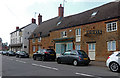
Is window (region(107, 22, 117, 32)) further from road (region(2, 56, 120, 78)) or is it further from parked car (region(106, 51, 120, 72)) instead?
parked car (region(106, 51, 120, 72))

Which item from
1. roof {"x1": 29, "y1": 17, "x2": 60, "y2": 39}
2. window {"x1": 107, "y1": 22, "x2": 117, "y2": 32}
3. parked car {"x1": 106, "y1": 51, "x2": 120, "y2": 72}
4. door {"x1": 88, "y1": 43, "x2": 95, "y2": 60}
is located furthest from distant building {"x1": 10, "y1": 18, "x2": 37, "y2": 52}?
parked car {"x1": 106, "y1": 51, "x2": 120, "y2": 72}

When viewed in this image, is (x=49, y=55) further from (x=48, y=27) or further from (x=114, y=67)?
(x=48, y=27)

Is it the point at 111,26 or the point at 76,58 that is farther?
the point at 111,26

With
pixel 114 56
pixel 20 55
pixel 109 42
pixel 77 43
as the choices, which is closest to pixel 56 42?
pixel 77 43

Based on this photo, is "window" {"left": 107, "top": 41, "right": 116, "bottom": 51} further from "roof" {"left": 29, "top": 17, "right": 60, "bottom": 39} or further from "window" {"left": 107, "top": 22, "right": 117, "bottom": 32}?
"roof" {"left": 29, "top": 17, "right": 60, "bottom": 39}

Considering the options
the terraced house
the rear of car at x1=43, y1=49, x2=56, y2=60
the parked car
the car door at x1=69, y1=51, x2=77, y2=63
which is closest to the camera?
the parked car

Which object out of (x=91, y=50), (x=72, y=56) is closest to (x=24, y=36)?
(x=91, y=50)

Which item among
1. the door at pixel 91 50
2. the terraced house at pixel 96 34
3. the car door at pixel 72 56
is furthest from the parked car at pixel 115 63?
the door at pixel 91 50

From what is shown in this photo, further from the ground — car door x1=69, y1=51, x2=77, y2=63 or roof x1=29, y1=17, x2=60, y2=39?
roof x1=29, y1=17, x2=60, y2=39

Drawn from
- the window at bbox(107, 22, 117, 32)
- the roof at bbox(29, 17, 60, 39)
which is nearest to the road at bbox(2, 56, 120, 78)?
the window at bbox(107, 22, 117, 32)

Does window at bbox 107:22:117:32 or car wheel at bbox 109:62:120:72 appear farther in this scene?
window at bbox 107:22:117:32

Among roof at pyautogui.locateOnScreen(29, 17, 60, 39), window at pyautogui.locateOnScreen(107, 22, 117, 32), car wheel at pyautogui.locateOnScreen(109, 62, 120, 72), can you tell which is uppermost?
roof at pyautogui.locateOnScreen(29, 17, 60, 39)

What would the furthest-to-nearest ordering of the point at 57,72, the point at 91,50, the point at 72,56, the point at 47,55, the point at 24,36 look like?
the point at 24,36 → the point at 91,50 → the point at 47,55 → the point at 72,56 → the point at 57,72

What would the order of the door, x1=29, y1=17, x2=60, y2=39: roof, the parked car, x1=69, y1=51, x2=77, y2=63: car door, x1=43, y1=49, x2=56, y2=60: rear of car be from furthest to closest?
x1=29, y1=17, x2=60, y2=39: roof < the door < x1=43, y1=49, x2=56, y2=60: rear of car < x1=69, y1=51, x2=77, y2=63: car door < the parked car
